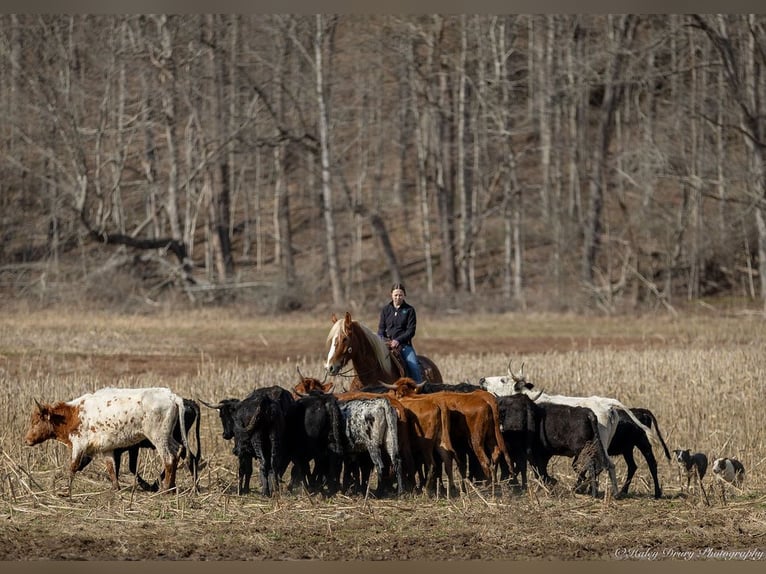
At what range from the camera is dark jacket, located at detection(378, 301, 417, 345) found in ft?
60.3

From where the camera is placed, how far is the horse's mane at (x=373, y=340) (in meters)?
17.0

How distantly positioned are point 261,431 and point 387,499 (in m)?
1.65

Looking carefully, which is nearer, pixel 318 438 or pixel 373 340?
pixel 318 438

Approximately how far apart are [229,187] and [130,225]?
15.2 ft

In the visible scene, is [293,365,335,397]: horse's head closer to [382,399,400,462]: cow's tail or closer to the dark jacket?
[382,399,400,462]: cow's tail

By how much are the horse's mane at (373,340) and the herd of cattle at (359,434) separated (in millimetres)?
1605

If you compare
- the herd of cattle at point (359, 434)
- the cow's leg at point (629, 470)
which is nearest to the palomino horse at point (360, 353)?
the herd of cattle at point (359, 434)

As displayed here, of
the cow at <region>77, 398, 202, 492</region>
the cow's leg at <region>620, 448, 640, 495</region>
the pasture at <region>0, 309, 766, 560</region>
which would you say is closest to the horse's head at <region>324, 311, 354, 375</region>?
the pasture at <region>0, 309, 766, 560</region>

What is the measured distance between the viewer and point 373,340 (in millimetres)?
17297

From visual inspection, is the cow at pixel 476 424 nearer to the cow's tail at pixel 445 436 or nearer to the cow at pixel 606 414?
the cow's tail at pixel 445 436

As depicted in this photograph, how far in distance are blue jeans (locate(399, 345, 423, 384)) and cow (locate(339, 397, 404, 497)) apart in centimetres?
348

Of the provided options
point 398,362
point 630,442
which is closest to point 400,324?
point 398,362

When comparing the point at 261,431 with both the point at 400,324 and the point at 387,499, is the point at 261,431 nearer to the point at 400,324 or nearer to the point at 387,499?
the point at 387,499

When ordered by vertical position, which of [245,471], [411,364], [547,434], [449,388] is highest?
[411,364]
